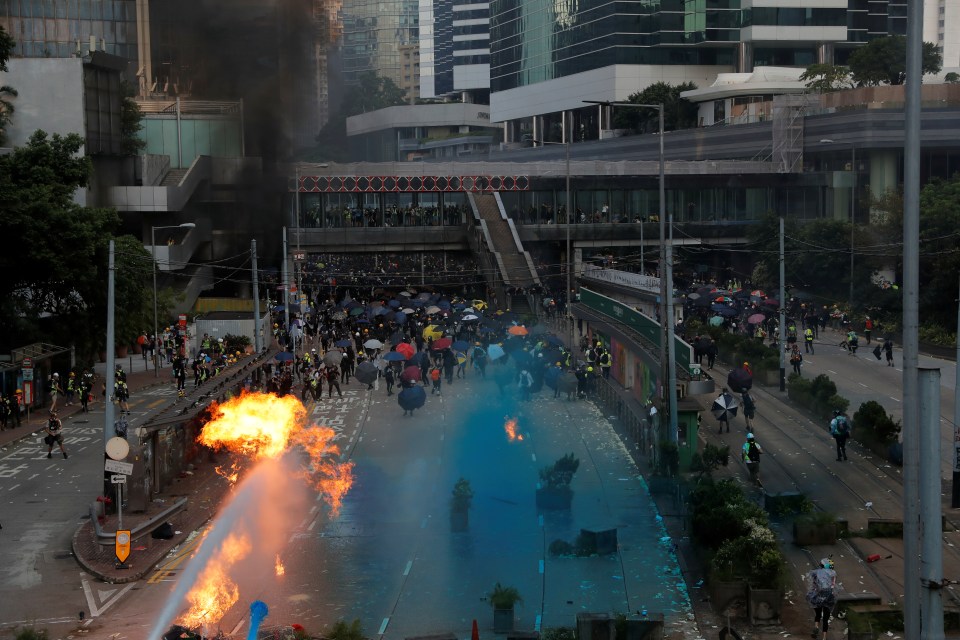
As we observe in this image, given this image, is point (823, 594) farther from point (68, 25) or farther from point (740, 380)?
point (68, 25)

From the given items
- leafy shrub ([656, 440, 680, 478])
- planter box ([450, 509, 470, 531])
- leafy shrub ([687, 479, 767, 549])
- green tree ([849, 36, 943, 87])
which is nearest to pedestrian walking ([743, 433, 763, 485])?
leafy shrub ([656, 440, 680, 478])

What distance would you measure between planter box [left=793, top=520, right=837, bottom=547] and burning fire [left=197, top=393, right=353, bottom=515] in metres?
9.46

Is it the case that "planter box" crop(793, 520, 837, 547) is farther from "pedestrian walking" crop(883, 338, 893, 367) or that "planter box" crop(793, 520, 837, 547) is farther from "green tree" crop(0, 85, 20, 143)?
"green tree" crop(0, 85, 20, 143)

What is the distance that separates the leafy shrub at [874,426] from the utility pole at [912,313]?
60.2ft

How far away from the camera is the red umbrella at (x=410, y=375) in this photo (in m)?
38.3

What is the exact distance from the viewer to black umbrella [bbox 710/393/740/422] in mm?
32438

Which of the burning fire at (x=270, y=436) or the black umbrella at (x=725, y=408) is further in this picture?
the black umbrella at (x=725, y=408)

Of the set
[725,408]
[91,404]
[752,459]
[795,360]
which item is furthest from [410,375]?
[752,459]

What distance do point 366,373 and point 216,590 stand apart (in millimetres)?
20841

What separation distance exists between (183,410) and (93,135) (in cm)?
4004

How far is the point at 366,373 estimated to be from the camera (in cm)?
4066

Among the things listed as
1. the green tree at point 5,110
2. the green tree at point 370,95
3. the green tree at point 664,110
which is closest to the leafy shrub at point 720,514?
the green tree at point 5,110

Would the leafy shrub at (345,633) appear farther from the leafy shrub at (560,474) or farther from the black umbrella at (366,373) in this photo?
the black umbrella at (366,373)

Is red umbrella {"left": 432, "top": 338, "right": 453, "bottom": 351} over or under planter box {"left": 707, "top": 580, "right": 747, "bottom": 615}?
over
